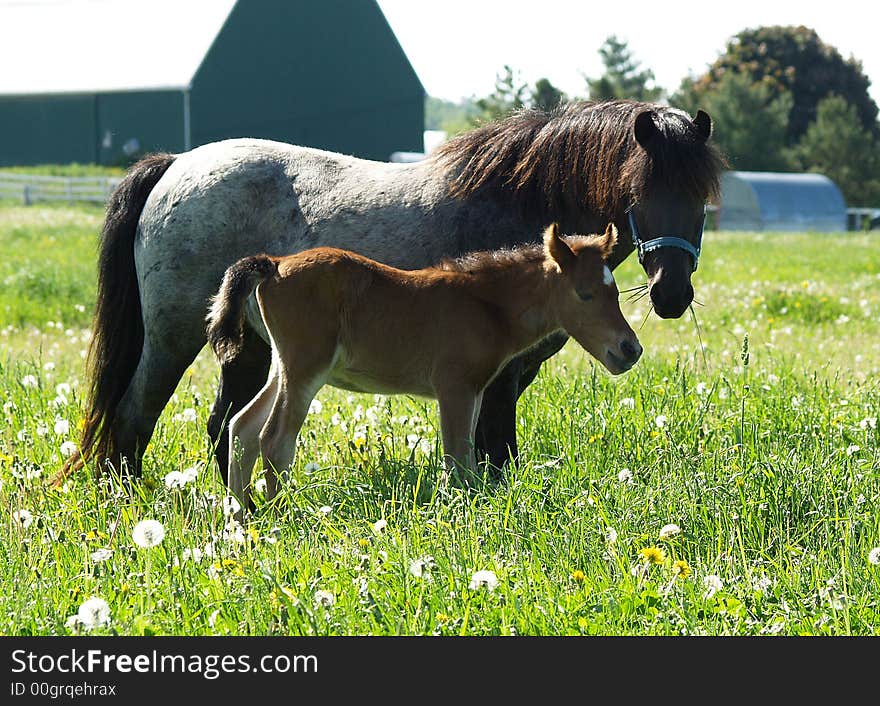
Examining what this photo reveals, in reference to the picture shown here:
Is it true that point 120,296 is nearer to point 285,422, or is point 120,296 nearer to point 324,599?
point 285,422

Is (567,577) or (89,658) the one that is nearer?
(89,658)

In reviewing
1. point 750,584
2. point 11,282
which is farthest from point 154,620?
point 11,282

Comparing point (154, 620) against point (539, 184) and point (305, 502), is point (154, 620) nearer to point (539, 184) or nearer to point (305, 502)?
point (305, 502)

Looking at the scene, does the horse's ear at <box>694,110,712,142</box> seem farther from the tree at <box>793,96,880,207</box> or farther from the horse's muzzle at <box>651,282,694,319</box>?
the tree at <box>793,96,880,207</box>

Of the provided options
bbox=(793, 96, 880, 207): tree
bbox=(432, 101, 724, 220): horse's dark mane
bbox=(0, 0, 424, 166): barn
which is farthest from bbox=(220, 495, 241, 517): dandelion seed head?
bbox=(793, 96, 880, 207): tree

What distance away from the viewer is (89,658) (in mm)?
3115

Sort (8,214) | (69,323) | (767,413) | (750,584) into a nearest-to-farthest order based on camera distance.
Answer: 1. (750,584)
2. (767,413)
3. (69,323)
4. (8,214)

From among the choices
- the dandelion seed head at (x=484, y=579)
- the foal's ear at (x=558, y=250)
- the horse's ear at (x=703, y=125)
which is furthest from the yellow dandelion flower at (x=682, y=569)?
the horse's ear at (x=703, y=125)

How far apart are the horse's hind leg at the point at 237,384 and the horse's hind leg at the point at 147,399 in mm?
292

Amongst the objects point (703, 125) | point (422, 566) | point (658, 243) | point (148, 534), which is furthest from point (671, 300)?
point (148, 534)

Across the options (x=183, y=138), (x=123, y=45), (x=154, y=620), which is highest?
(x=123, y=45)

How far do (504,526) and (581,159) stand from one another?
1.84m

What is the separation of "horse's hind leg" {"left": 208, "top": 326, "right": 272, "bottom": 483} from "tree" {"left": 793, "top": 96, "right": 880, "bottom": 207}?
4354 centimetres

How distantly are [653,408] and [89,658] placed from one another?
3.81m
